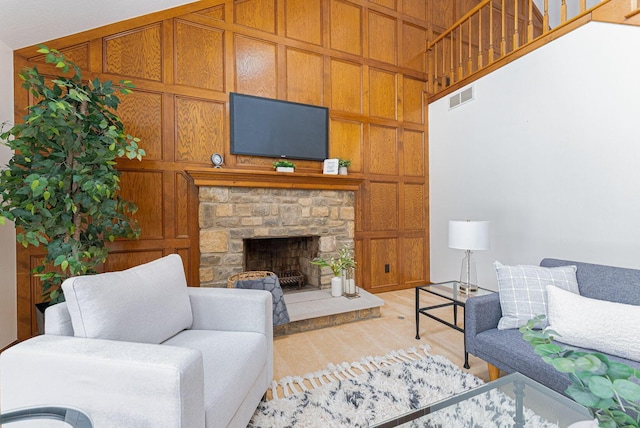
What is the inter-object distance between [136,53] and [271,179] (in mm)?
1726

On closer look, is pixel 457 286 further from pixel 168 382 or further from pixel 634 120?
pixel 168 382

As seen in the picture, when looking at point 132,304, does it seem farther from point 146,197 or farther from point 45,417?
point 146,197

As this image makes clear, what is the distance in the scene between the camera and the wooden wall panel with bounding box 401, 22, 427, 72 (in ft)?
13.0

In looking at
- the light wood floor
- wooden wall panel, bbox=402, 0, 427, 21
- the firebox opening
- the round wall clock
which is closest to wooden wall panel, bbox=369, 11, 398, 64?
wooden wall panel, bbox=402, 0, 427, 21

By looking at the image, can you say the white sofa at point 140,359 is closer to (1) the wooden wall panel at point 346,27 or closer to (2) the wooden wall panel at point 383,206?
(2) the wooden wall panel at point 383,206

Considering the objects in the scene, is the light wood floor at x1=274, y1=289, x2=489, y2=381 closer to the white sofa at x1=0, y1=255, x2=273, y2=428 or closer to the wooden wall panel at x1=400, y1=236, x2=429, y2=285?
the white sofa at x1=0, y1=255, x2=273, y2=428

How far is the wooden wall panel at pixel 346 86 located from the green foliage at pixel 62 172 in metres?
2.32

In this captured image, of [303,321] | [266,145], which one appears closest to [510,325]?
Answer: [303,321]

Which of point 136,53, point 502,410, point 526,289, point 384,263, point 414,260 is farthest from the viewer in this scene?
point 414,260

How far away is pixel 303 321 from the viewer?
8.52 ft

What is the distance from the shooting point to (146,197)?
2754 millimetres

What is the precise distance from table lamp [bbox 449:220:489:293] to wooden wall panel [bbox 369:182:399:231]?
1.50 m

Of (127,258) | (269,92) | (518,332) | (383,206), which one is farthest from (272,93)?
(518,332)

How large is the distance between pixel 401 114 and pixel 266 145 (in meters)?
1.97
